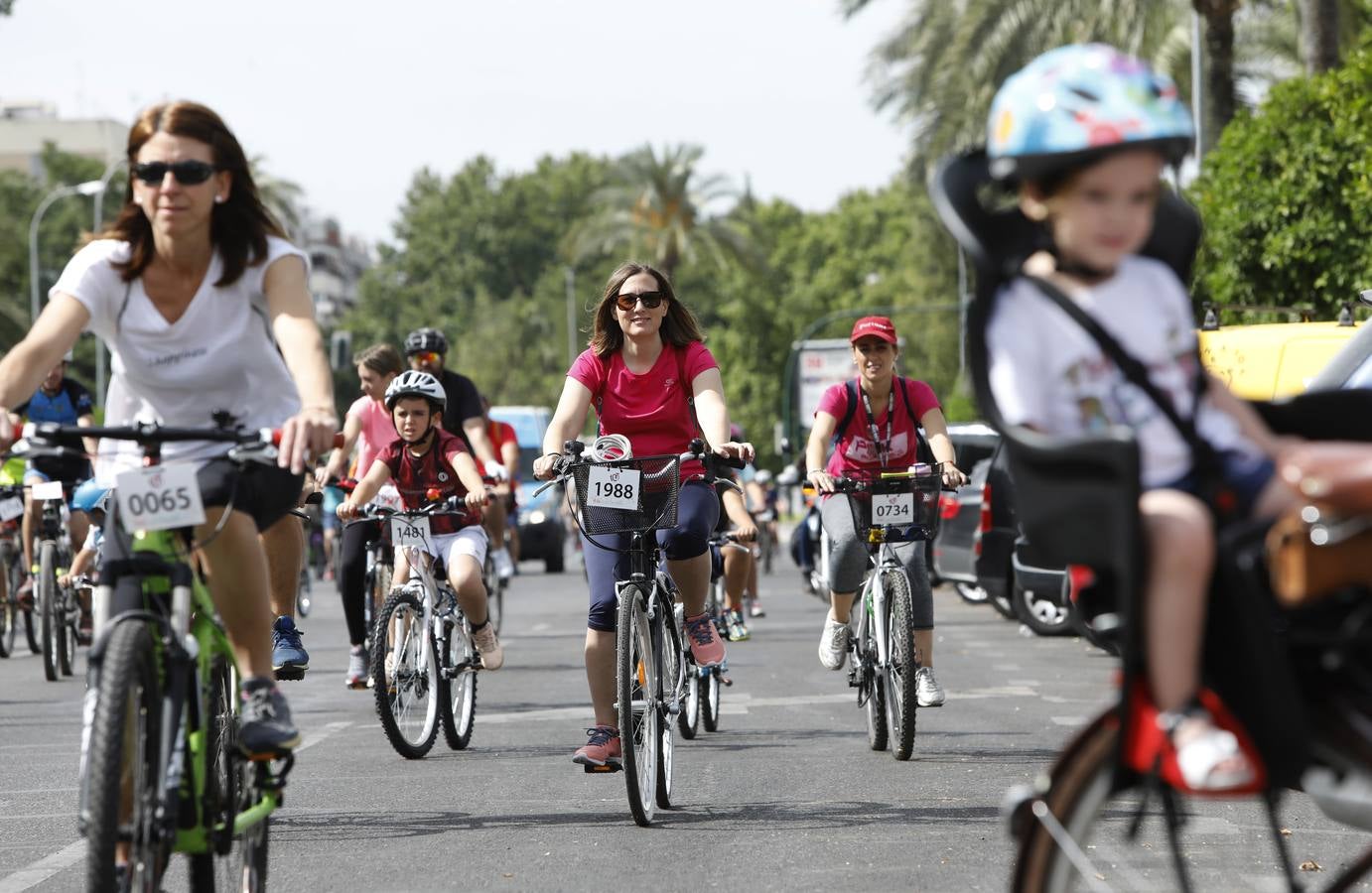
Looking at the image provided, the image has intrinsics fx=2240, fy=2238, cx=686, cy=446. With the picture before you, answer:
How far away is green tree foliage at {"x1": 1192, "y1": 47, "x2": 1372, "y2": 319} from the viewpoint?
21328 millimetres

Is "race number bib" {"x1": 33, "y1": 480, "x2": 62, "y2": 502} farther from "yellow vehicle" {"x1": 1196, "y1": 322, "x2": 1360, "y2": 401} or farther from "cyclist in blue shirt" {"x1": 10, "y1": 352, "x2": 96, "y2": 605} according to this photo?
"yellow vehicle" {"x1": 1196, "y1": 322, "x2": 1360, "y2": 401}

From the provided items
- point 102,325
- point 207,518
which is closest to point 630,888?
point 207,518

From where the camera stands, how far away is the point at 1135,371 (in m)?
3.59

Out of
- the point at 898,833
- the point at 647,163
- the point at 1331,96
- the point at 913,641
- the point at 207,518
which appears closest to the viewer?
the point at 207,518

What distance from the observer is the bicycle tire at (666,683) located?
7770 millimetres

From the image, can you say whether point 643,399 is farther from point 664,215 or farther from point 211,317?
point 664,215

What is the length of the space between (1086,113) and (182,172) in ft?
7.63

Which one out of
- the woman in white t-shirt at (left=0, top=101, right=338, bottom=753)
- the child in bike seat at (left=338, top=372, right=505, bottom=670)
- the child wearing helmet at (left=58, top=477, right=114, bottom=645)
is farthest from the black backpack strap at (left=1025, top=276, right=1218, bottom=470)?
the child in bike seat at (left=338, top=372, right=505, bottom=670)

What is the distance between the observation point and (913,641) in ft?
A: 30.1

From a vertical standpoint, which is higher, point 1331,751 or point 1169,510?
point 1169,510

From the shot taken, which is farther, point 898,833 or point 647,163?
point 647,163

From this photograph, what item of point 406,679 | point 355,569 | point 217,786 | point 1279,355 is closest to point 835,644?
point 406,679

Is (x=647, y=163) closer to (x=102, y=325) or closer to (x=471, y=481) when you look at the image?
(x=471, y=481)

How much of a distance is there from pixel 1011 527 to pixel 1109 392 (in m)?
12.9
